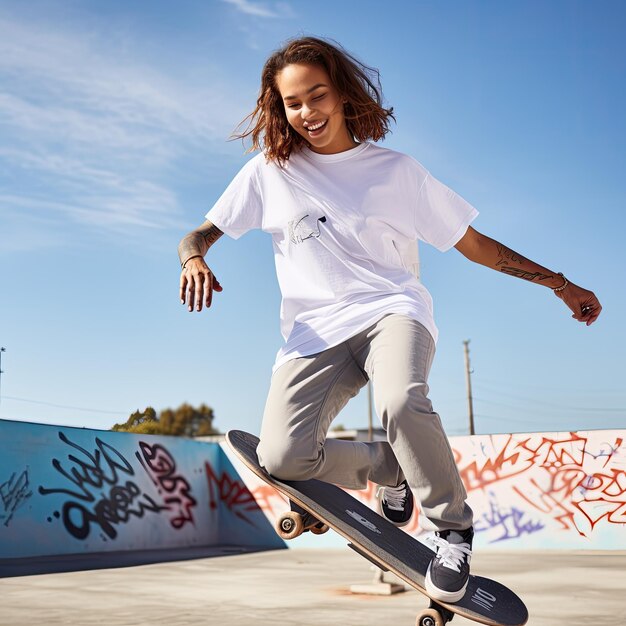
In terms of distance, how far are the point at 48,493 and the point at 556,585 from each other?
844 centimetres

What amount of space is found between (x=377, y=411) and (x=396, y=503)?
2.51ft

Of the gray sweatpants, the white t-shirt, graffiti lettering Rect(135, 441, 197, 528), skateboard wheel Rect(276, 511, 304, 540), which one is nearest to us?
the gray sweatpants

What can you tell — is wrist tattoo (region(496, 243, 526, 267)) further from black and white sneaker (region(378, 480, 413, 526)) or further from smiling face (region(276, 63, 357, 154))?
black and white sneaker (region(378, 480, 413, 526))

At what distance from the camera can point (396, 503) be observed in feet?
10.6

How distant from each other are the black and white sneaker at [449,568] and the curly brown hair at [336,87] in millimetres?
1487

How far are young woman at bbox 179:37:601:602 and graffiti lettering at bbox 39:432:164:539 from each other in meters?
11.9

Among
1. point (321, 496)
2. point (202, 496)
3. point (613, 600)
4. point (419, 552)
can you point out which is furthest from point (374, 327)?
point (202, 496)

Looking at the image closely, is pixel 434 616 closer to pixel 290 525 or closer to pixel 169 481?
pixel 290 525

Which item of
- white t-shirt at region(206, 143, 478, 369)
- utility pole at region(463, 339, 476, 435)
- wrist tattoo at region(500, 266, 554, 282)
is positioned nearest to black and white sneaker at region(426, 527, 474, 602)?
white t-shirt at region(206, 143, 478, 369)

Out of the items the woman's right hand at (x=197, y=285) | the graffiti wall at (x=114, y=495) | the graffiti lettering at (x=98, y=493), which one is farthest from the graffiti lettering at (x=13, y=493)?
the woman's right hand at (x=197, y=285)

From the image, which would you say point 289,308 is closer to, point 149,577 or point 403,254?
point 403,254

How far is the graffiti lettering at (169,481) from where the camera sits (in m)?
16.3

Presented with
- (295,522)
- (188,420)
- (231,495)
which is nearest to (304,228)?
(295,522)

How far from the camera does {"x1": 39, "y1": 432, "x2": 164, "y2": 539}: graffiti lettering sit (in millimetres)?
14070
